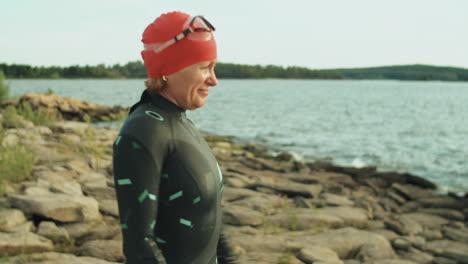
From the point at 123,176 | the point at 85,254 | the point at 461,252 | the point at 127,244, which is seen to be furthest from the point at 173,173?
the point at 461,252

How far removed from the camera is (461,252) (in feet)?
19.0

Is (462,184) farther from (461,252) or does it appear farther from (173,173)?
(173,173)

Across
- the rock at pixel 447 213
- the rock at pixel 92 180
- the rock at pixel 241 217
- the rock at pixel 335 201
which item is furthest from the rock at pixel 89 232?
the rock at pixel 447 213

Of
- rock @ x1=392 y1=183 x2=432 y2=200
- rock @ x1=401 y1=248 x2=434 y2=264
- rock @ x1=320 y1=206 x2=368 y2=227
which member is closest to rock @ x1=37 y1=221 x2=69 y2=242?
rock @ x1=320 y1=206 x2=368 y2=227

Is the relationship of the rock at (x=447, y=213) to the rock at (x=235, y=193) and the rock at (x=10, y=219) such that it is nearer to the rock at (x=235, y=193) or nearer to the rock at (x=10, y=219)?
the rock at (x=235, y=193)

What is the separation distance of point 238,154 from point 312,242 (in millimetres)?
8177

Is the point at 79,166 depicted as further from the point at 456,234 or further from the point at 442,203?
the point at 442,203

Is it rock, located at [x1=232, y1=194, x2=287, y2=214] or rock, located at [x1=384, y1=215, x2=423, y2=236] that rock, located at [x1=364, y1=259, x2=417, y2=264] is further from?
rock, located at [x1=232, y1=194, x2=287, y2=214]

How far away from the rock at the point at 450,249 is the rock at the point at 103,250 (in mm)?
3903

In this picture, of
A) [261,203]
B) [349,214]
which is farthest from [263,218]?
[349,214]

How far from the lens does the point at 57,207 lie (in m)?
4.66

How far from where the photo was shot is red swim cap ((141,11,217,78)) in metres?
2.00

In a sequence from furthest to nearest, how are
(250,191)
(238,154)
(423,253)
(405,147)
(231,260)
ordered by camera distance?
(405,147), (238,154), (250,191), (423,253), (231,260)

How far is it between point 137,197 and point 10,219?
318 cm
